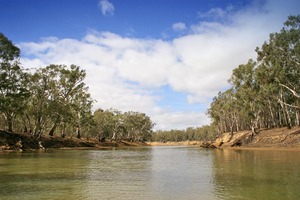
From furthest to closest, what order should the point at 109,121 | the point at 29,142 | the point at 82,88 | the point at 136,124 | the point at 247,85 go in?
the point at 136,124
the point at 109,121
the point at 82,88
the point at 247,85
the point at 29,142

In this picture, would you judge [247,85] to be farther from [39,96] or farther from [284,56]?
[39,96]

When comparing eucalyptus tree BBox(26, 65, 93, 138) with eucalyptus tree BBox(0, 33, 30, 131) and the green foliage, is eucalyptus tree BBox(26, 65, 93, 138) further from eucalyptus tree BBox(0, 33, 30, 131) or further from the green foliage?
the green foliage

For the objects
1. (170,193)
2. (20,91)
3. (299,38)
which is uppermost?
(299,38)

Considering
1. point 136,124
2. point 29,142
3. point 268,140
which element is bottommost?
point 268,140

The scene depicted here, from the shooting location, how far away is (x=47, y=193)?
1162 cm

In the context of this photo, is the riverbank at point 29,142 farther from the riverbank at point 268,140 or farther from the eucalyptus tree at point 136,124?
the eucalyptus tree at point 136,124

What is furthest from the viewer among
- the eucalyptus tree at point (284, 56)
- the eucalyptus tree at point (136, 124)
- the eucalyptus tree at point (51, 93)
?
the eucalyptus tree at point (136, 124)

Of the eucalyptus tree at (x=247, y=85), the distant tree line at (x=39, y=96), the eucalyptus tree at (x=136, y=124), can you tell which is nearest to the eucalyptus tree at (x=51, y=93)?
the distant tree line at (x=39, y=96)

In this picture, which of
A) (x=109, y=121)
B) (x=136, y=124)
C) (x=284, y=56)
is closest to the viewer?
(x=284, y=56)

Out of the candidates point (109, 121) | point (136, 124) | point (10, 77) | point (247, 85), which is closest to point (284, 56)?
point (247, 85)

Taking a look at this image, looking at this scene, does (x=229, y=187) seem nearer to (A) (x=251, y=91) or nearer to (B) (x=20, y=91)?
(B) (x=20, y=91)

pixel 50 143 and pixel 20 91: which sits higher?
pixel 20 91

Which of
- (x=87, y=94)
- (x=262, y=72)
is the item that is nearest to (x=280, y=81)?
(x=262, y=72)

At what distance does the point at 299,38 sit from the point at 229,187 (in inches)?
1470
